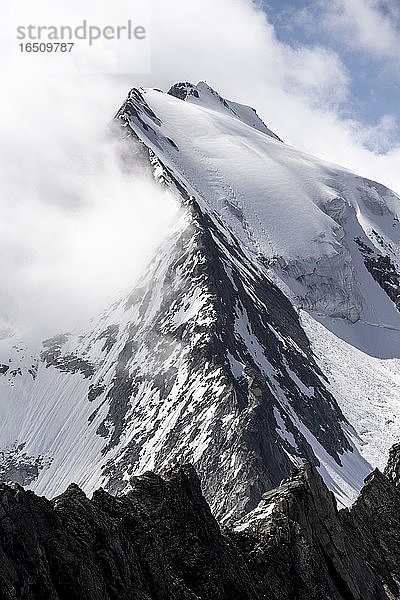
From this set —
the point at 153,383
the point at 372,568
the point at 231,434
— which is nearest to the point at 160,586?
the point at 372,568

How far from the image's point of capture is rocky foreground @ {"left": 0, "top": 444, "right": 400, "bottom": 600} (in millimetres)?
23719

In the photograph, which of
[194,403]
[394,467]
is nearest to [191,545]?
[394,467]

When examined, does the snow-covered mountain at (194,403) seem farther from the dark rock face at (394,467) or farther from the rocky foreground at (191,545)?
the rocky foreground at (191,545)

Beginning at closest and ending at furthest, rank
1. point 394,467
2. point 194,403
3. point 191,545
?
point 191,545 → point 394,467 → point 194,403

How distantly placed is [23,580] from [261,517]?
47.7 feet

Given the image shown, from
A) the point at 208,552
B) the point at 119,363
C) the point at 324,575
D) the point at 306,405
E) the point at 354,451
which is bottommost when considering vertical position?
the point at 324,575

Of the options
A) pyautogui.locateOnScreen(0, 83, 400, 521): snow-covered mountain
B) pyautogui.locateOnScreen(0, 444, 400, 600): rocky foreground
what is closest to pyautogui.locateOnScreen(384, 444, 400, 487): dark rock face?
pyautogui.locateOnScreen(0, 444, 400, 600): rocky foreground

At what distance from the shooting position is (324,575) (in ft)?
108

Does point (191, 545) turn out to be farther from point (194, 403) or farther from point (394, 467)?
point (194, 403)

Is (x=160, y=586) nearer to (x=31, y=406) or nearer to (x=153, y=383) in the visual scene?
(x=153, y=383)

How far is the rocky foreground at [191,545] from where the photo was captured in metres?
23.7

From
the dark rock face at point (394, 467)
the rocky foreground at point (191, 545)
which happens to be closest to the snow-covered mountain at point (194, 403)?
the dark rock face at point (394, 467)

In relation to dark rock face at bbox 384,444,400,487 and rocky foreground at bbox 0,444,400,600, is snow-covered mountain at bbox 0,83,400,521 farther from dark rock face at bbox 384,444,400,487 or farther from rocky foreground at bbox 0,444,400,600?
rocky foreground at bbox 0,444,400,600

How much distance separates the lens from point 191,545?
3097 centimetres
